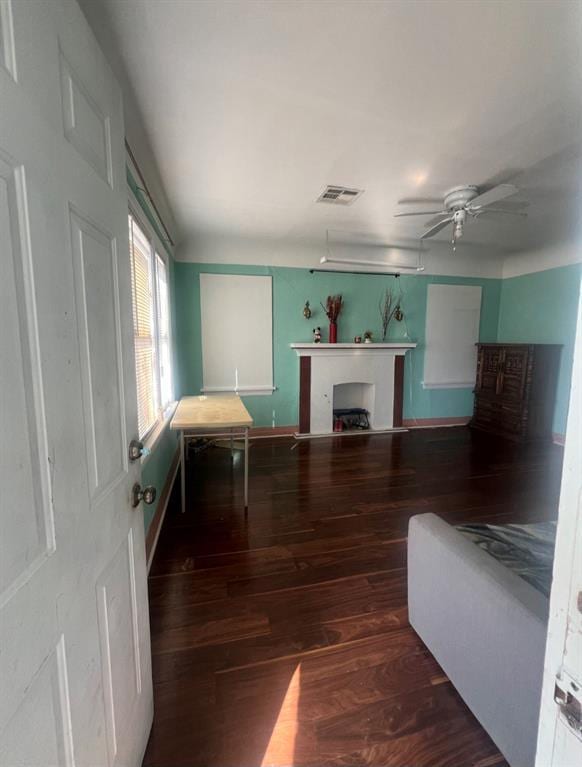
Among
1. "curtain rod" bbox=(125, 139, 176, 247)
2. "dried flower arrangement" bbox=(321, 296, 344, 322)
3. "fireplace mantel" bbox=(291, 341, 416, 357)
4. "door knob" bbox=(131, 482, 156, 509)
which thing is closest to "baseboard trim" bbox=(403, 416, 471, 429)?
"fireplace mantel" bbox=(291, 341, 416, 357)

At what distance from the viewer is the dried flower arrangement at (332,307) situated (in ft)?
14.9

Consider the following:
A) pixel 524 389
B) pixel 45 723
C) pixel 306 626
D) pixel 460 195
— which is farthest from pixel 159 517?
pixel 524 389

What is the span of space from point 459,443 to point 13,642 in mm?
4760

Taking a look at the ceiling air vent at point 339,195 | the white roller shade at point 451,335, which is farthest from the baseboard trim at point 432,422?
the ceiling air vent at point 339,195

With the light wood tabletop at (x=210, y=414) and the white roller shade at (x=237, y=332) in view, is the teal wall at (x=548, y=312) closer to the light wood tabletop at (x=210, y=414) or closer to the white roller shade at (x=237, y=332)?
the white roller shade at (x=237, y=332)

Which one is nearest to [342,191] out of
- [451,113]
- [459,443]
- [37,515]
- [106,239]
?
[451,113]

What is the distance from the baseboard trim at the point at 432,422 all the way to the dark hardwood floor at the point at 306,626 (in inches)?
71.9

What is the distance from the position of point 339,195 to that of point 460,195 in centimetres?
99

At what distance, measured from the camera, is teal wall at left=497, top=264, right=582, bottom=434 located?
419 centimetres

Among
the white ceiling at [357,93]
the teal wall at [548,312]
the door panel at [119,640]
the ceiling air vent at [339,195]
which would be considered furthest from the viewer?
the teal wall at [548,312]

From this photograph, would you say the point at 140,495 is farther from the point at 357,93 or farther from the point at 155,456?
the point at 357,93

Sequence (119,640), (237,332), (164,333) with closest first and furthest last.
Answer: (119,640), (164,333), (237,332)

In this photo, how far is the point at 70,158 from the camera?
0.68 metres

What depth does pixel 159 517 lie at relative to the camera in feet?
7.89
